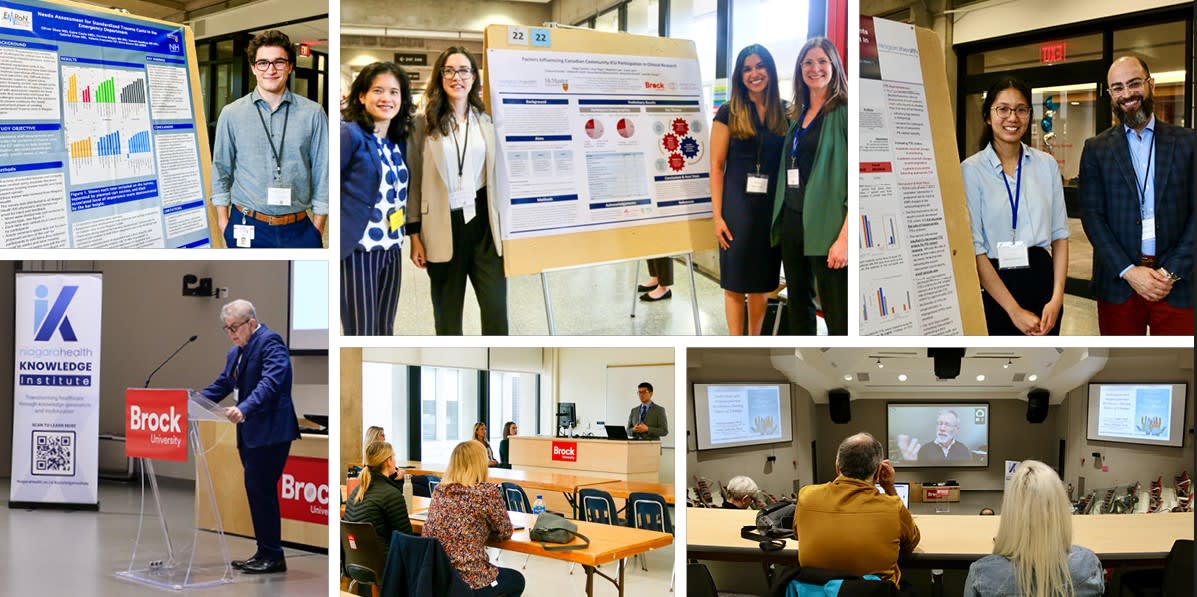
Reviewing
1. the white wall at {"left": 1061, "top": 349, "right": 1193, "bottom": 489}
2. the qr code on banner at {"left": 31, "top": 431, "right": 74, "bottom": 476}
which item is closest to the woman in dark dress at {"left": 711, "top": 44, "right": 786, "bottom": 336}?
the white wall at {"left": 1061, "top": 349, "right": 1193, "bottom": 489}

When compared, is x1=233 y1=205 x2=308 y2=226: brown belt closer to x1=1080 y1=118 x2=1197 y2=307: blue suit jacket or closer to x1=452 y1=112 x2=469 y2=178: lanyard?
x1=452 y1=112 x2=469 y2=178: lanyard

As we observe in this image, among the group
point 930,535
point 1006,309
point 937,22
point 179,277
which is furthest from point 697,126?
point 179,277

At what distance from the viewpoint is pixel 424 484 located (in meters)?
3.73

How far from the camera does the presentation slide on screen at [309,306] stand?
3.75 m

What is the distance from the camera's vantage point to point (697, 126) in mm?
3744

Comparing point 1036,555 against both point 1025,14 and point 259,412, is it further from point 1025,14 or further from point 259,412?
point 259,412

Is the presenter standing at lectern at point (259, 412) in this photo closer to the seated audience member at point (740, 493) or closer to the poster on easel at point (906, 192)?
the seated audience member at point (740, 493)

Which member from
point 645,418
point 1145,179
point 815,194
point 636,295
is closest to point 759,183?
point 815,194

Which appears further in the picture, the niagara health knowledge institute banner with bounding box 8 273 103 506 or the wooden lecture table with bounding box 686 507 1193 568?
the niagara health knowledge institute banner with bounding box 8 273 103 506

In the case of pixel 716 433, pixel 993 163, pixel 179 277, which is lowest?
pixel 716 433

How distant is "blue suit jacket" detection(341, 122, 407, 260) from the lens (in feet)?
12.2

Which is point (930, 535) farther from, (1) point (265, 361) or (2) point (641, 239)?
(1) point (265, 361)

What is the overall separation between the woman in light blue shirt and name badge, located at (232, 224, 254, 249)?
247 centimetres

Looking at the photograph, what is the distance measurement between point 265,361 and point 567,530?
3.94 feet
